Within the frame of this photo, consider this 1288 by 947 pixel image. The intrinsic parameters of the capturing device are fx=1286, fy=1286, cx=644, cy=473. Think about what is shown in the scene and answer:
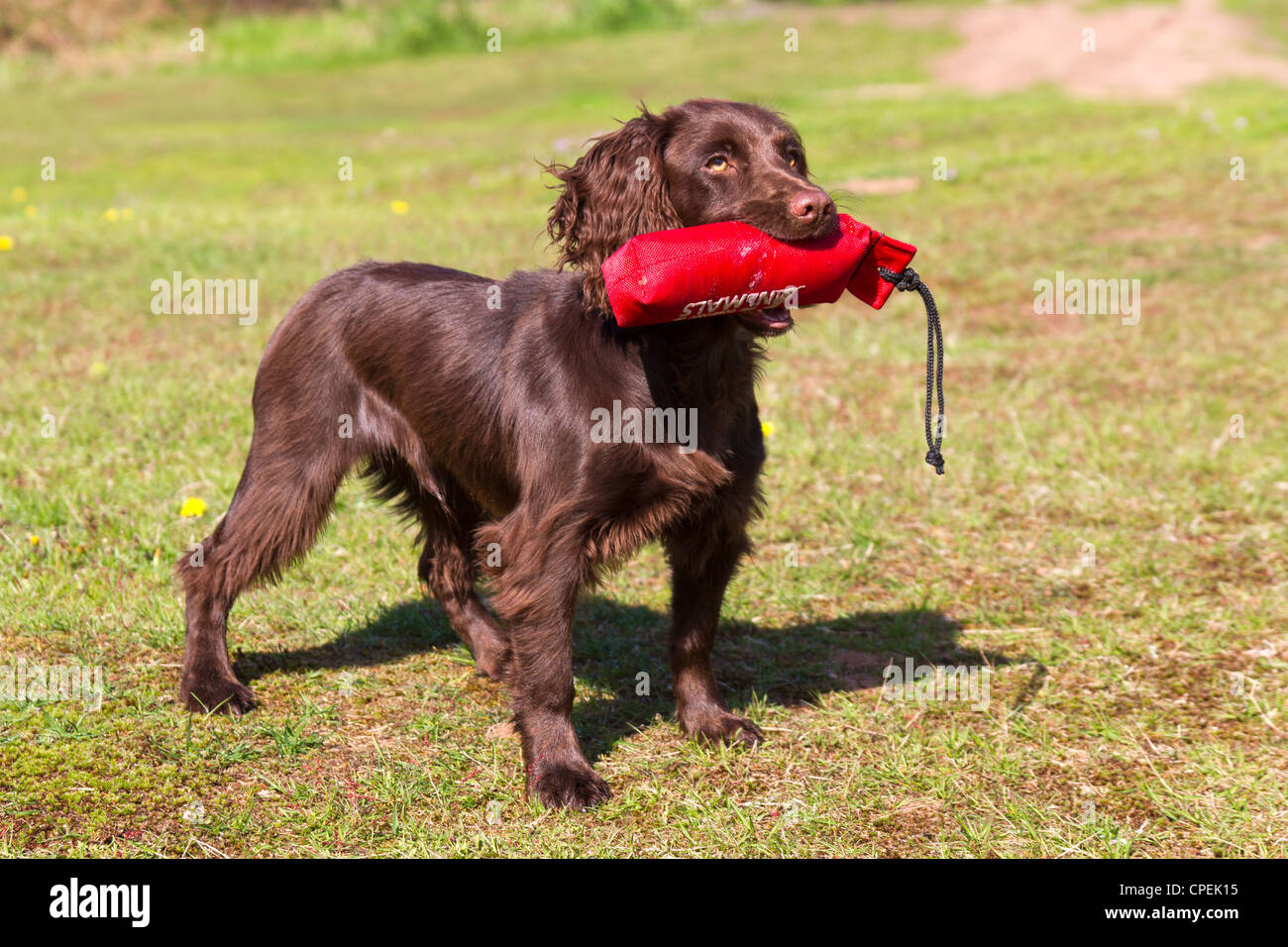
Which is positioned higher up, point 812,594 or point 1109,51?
point 1109,51

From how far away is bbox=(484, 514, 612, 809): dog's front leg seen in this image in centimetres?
355

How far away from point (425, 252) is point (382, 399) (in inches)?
259

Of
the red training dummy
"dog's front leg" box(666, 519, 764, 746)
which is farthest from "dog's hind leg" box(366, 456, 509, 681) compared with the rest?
the red training dummy

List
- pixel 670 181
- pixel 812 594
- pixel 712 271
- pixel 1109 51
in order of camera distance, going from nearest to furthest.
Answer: pixel 712 271, pixel 670 181, pixel 812 594, pixel 1109 51

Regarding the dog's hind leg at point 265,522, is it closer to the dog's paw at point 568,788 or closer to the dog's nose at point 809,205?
the dog's paw at point 568,788

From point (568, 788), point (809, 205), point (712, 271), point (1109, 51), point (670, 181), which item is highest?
point (1109, 51)

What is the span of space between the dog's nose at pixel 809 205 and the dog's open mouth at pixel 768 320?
0.25 m

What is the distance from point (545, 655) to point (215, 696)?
1160mm

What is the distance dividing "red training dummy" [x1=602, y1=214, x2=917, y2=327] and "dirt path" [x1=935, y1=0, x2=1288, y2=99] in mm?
17865

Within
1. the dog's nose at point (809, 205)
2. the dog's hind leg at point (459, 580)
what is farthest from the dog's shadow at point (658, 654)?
the dog's nose at point (809, 205)

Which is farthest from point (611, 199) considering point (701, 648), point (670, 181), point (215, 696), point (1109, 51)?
point (1109, 51)

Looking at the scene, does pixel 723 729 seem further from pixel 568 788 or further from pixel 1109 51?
pixel 1109 51

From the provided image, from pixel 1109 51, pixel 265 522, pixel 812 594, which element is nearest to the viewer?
pixel 265 522

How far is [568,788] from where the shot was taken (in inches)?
138
